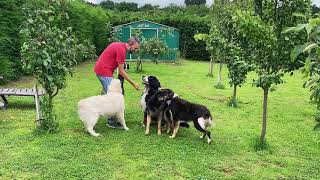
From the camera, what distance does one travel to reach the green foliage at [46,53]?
714 cm

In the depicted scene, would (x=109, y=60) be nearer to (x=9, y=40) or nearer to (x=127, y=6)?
(x=9, y=40)

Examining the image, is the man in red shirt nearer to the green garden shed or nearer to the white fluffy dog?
the white fluffy dog

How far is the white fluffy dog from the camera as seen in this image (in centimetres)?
755

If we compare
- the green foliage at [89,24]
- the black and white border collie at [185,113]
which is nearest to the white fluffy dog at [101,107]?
the black and white border collie at [185,113]

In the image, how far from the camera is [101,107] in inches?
303

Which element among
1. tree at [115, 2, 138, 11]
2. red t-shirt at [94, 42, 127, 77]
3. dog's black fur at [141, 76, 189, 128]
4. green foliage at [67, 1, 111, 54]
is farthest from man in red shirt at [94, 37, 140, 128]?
Answer: tree at [115, 2, 138, 11]

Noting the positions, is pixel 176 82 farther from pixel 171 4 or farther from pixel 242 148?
pixel 171 4

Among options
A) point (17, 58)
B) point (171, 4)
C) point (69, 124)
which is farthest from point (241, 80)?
point (171, 4)

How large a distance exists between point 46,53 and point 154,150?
2.66 m

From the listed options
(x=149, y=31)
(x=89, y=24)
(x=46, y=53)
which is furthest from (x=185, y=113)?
(x=149, y=31)

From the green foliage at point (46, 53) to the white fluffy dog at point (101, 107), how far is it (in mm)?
633

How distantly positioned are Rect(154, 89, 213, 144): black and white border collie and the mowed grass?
313mm

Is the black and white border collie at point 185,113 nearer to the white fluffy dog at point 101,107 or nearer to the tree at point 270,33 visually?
the white fluffy dog at point 101,107

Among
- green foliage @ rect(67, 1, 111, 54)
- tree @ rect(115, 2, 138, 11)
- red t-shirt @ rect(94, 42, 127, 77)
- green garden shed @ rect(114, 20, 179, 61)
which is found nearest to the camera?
red t-shirt @ rect(94, 42, 127, 77)
